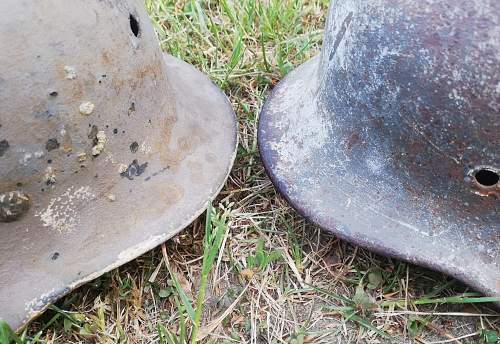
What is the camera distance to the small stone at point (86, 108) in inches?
55.0

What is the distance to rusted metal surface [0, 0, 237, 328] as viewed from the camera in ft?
4.33

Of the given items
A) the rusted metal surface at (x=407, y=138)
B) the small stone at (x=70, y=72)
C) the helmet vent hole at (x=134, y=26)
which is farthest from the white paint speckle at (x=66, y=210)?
the rusted metal surface at (x=407, y=138)

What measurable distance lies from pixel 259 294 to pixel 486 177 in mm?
647

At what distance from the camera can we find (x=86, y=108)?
55.3 inches

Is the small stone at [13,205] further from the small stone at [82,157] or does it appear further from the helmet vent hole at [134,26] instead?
the helmet vent hole at [134,26]

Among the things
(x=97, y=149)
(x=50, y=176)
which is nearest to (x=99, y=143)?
(x=97, y=149)

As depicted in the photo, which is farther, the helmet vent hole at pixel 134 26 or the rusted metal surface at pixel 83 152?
the helmet vent hole at pixel 134 26

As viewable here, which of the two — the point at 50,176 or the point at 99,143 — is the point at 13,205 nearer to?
the point at 50,176

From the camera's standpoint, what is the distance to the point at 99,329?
1.54m

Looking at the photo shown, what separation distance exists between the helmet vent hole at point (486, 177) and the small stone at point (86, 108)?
90 cm

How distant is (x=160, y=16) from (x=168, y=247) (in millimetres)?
1152

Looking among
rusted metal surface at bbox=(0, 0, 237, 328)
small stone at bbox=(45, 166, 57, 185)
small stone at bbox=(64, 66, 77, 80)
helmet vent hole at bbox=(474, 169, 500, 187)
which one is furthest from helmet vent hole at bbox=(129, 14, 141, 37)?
helmet vent hole at bbox=(474, 169, 500, 187)

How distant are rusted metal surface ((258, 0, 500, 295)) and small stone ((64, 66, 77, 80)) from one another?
60 cm

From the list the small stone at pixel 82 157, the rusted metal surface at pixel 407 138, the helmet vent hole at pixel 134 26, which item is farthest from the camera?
the helmet vent hole at pixel 134 26
